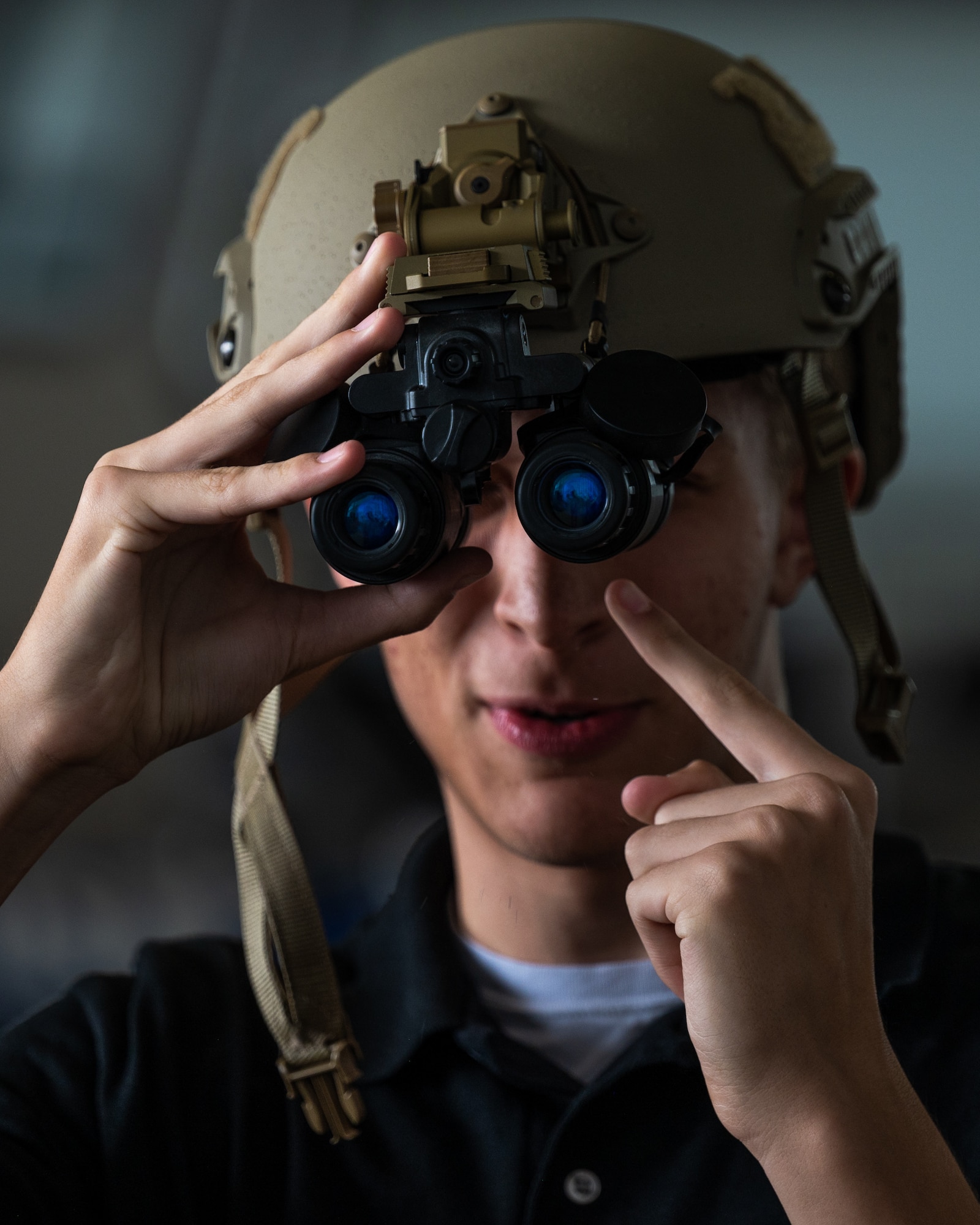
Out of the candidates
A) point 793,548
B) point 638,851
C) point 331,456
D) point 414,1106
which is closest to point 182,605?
point 331,456

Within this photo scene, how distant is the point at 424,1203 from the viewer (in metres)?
0.91

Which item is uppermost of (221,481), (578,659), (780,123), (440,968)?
(780,123)

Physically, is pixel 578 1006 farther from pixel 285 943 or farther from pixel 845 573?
pixel 845 573

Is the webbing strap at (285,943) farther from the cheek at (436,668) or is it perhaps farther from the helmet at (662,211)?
the helmet at (662,211)

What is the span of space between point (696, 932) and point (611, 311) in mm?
450

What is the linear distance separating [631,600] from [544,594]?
102 millimetres

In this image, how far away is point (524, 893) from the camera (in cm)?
106

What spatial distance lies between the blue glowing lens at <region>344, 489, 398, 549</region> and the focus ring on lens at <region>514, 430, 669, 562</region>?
0.23 feet

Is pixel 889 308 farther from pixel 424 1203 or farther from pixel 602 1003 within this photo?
pixel 424 1203

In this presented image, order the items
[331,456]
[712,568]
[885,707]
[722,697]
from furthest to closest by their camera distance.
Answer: [885,707] → [712,568] → [722,697] → [331,456]

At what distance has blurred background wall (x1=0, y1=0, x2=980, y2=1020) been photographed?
1.30 meters

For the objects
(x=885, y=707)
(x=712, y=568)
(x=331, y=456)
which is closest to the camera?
(x=331, y=456)

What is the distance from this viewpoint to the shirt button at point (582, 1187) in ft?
2.89

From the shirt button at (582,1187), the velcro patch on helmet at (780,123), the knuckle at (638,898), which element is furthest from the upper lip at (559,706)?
the velcro patch on helmet at (780,123)
